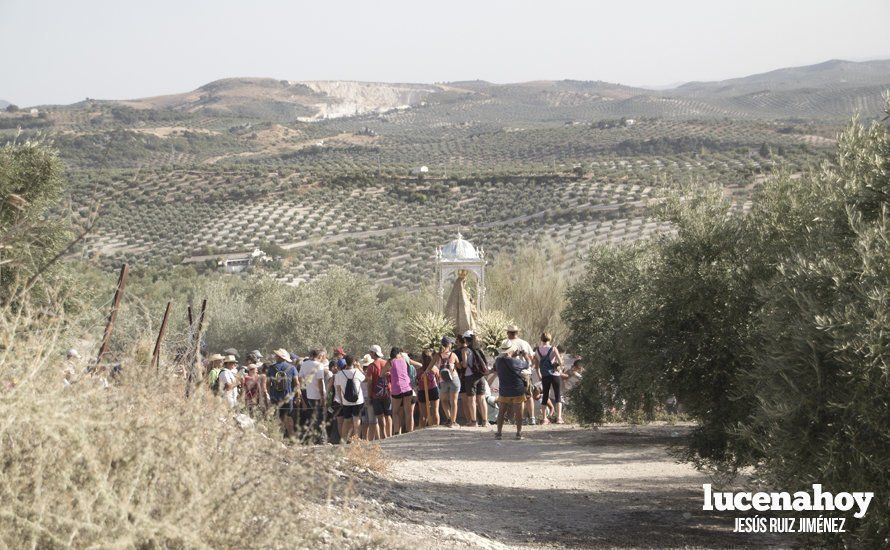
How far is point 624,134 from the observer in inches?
3211

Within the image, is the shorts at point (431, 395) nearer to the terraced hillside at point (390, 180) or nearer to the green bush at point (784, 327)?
the green bush at point (784, 327)

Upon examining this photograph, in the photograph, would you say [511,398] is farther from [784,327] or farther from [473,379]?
[784,327]

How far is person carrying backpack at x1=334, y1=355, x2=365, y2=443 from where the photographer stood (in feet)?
47.8

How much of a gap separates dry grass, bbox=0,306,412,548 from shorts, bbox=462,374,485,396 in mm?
10481

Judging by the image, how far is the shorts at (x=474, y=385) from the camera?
55.4ft

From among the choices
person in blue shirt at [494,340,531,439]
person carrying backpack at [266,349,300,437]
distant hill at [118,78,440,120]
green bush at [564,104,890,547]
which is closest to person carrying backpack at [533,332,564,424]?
person in blue shirt at [494,340,531,439]

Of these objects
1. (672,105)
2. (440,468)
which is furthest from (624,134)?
(440,468)

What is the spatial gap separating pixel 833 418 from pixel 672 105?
117 m

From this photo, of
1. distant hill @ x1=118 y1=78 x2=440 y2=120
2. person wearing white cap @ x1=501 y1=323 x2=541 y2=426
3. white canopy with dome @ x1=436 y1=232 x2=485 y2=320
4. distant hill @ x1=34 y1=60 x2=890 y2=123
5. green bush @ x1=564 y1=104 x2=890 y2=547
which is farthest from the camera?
distant hill @ x1=118 y1=78 x2=440 y2=120

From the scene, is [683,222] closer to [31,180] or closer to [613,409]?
[613,409]

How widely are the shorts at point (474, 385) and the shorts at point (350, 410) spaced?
8.28ft

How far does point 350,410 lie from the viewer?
14758 mm

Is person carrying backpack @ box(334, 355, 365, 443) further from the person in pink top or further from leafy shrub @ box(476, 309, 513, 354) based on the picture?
leafy shrub @ box(476, 309, 513, 354)

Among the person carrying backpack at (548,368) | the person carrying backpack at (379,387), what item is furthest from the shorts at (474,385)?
the person carrying backpack at (379,387)
